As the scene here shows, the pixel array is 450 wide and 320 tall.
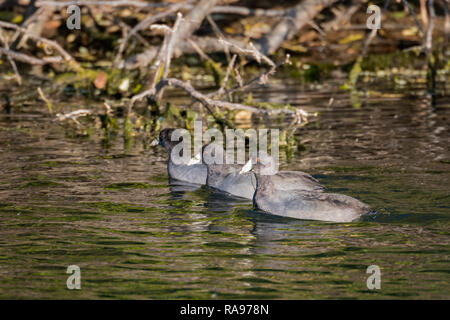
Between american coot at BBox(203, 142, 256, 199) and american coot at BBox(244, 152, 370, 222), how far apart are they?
82 centimetres

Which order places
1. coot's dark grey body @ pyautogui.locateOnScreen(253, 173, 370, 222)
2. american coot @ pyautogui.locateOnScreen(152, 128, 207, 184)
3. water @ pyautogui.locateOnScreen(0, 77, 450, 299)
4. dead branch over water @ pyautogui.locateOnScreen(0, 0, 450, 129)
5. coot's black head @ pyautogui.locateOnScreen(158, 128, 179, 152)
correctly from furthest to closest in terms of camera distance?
dead branch over water @ pyautogui.locateOnScreen(0, 0, 450, 129) → coot's black head @ pyautogui.locateOnScreen(158, 128, 179, 152) → american coot @ pyautogui.locateOnScreen(152, 128, 207, 184) → coot's dark grey body @ pyautogui.locateOnScreen(253, 173, 370, 222) → water @ pyautogui.locateOnScreen(0, 77, 450, 299)

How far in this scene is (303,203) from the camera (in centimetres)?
928

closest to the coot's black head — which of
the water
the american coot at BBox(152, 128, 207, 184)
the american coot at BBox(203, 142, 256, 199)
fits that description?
the american coot at BBox(152, 128, 207, 184)

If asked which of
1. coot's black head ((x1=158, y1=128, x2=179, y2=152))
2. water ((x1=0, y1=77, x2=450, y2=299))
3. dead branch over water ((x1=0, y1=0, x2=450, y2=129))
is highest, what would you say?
dead branch over water ((x1=0, y1=0, x2=450, y2=129))

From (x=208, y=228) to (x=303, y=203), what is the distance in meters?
1.13

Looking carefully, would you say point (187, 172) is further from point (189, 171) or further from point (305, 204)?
point (305, 204)

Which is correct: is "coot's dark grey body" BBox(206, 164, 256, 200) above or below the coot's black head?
below

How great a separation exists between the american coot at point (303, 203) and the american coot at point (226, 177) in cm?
82

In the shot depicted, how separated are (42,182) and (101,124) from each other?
4971 millimetres

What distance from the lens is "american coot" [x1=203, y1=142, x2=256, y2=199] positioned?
10.9 metres

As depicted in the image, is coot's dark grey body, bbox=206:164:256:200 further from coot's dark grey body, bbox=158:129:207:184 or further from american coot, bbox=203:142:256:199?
coot's dark grey body, bbox=158:129:207:184
